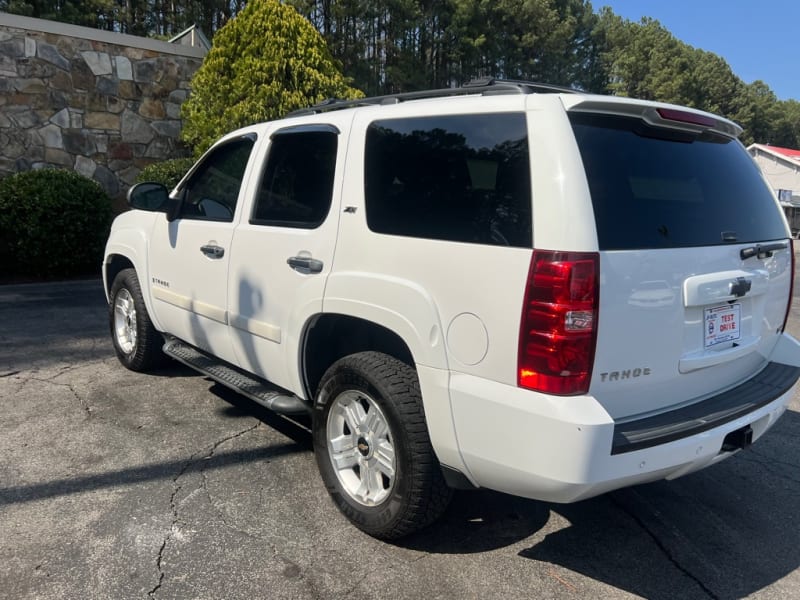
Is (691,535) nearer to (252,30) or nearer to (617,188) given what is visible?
(617,188)

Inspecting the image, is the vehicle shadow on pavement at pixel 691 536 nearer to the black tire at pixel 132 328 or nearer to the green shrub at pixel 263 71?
the black tire at pixel 132 328

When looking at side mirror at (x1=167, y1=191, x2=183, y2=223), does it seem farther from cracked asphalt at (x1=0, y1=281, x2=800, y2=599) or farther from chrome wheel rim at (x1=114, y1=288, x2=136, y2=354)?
cracked asphalt at (x1=0, y1=281, x2=800, y2=599)

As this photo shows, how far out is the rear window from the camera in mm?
2453

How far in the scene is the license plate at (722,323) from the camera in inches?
106

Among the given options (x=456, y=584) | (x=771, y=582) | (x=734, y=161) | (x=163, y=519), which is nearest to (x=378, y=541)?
(x=456, y=584)

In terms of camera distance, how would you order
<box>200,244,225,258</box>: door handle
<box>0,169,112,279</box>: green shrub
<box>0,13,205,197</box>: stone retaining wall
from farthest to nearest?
<box>0,13,205,197</box>: stone retaining wall < <box>0,169,112,279</box>: green shrub < <box>200,244,225,258</box>: door handle

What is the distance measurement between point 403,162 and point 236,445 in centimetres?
212

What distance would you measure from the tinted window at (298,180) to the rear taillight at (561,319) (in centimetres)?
133

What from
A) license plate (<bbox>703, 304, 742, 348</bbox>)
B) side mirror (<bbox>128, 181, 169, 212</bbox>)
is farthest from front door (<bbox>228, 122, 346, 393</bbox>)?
license plate (<bbox>703, 304, 742, 348</bbox>)

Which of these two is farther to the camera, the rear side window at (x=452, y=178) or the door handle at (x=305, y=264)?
the door handle at (x=305, y=264)

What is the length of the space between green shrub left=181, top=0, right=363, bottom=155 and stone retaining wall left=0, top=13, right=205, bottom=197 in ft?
5.46

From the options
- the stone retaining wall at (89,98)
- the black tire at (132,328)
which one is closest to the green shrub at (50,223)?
the stone retaining wall at (89,98)

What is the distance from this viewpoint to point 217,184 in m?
4.31

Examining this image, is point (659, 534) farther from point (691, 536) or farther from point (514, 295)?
point (514, 295)
